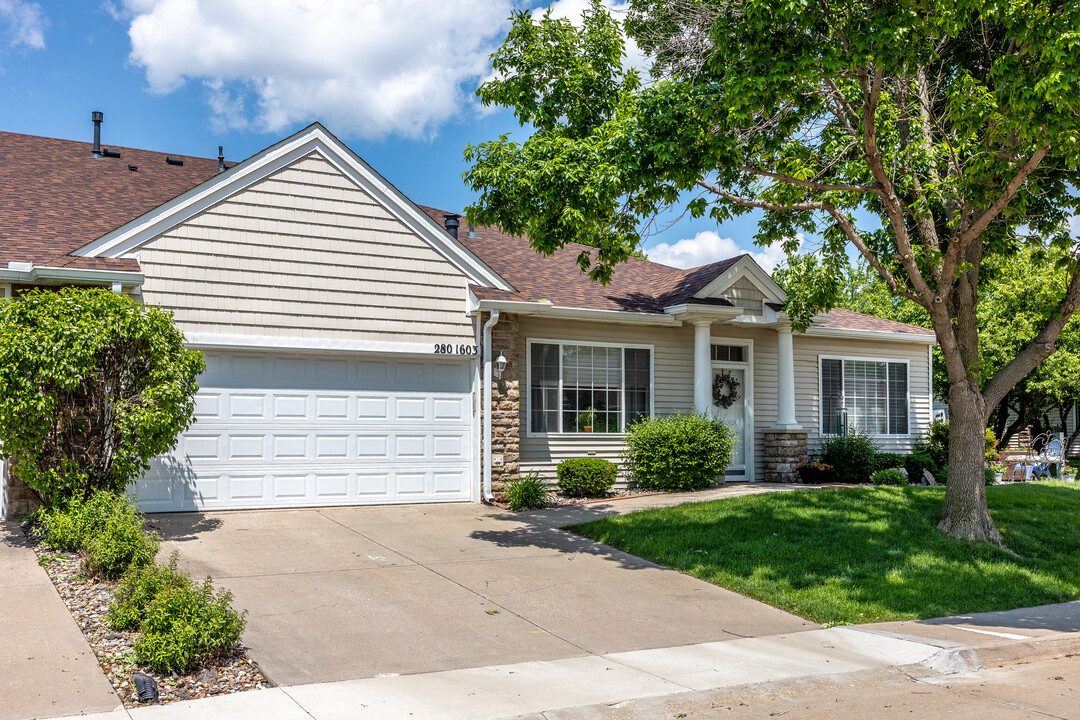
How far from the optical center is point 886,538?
34.2ft

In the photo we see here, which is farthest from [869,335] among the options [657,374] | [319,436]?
[319,436]

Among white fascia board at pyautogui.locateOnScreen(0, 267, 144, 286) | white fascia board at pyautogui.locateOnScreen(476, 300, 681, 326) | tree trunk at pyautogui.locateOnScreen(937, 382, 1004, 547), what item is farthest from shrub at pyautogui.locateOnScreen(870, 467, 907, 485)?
white fascia board at pyautogui.locateOnScreen(0, 267, 144, 286)

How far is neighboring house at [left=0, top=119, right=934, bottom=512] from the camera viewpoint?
11.6 m

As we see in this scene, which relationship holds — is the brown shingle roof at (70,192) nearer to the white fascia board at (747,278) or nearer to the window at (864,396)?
the white fascia board at (747,278)

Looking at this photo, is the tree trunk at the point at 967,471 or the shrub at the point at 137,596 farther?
the tree trunk at the point at 967,471

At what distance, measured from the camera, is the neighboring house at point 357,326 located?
11.6 metres

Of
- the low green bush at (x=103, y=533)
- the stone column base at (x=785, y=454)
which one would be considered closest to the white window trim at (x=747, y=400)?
the stone column base at (x=785, y=454)

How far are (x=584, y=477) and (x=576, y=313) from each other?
2.77 metres

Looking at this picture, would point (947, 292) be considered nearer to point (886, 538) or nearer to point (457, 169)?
point (886, 538)

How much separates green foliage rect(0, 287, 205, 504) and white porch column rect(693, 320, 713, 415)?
8.89 m

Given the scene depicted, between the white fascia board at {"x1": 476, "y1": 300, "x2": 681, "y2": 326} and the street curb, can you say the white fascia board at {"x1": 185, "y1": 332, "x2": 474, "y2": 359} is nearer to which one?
the white fascia board at {"x1": 476, "y1": 300, "x2": 681, "y2": 326}

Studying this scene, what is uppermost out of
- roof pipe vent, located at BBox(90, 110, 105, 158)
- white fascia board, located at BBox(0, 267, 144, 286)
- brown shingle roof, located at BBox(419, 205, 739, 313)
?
roof pipe vent, located at BBox(90, 110, 105, 158)

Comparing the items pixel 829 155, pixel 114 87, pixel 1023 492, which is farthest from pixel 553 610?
pixel 114 87

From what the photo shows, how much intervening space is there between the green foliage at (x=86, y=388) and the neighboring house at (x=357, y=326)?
1.43 meters
